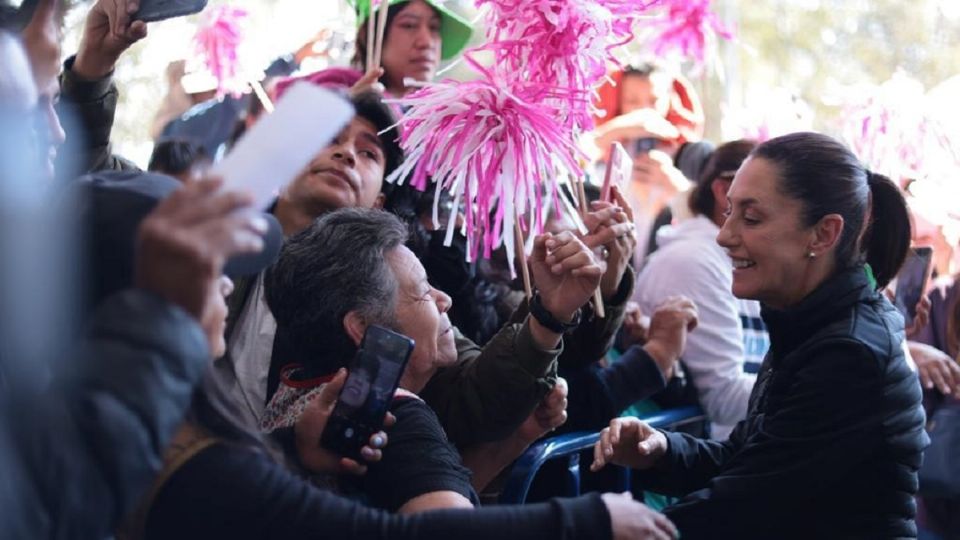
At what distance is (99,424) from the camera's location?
4.51 ft

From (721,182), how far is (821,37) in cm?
1198

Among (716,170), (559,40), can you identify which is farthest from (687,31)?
(559,40)

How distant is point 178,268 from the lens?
4.62 feet

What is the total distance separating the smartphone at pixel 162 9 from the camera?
265 centimetres

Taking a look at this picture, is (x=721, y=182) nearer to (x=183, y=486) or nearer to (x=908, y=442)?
(x=908, y=442)

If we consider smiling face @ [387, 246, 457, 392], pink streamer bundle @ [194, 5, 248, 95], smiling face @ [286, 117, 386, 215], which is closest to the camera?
smiling face @ [387, 246, 457, 392]

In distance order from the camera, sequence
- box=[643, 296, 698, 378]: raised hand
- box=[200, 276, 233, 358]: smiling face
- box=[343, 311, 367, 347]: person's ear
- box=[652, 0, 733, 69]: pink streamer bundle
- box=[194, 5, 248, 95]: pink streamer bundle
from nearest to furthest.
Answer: box=[200, 276, 233, 358]: smiling face < box=[343, 311, 367, 347]: person's ear < box=[643, 296, 698, 378]: raised hand < box=[194, 5, 248, 95]: pink streamer bundle < box=[652, 0, 733, 69]: pink streamer bundle

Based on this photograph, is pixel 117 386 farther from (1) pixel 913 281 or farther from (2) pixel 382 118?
(1) pixel 913 281

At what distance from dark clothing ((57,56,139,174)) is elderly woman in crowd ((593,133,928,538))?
Answer: 4.31 ft

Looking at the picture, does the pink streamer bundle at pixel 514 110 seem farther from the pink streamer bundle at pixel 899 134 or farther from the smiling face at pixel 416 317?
the pink streamer bundle at pixel 899 134

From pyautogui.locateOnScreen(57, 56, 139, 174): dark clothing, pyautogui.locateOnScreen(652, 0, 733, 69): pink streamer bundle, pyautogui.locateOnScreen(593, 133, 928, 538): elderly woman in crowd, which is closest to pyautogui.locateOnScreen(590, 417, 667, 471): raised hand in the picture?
pyautogui.locateOnScreen(593, 133, 928, 538): elderly woman in crowd

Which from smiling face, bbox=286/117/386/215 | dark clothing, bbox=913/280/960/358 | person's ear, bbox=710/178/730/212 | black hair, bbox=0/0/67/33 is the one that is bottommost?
dark clothing, bbox=913/280/960/358

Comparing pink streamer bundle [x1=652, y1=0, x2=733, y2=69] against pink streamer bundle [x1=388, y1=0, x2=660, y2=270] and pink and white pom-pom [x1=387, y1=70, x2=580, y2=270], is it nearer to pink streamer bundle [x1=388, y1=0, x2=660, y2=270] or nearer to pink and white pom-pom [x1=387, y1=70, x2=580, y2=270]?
pink streamer bundle [x1=388, y1=0, x2=660, y2=270]

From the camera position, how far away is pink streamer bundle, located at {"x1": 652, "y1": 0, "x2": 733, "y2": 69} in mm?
5043
